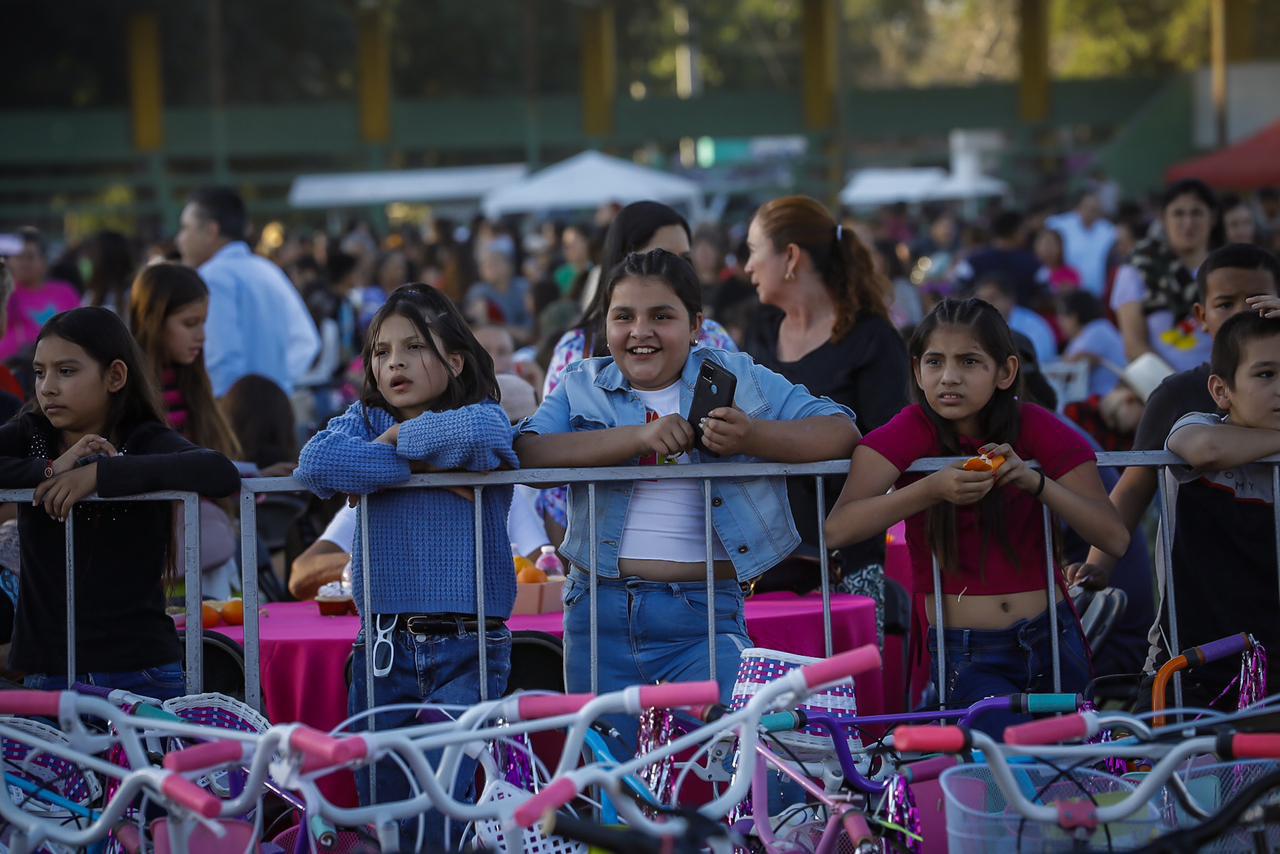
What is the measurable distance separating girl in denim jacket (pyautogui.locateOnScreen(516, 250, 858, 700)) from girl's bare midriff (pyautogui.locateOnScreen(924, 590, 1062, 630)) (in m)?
0.47

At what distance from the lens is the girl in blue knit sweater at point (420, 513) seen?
13.9 feet

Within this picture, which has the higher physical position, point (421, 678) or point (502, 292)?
point (502, 292)

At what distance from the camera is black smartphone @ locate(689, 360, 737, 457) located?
14.1 feet

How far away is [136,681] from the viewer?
4508 millimetres

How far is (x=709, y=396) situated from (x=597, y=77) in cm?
3367

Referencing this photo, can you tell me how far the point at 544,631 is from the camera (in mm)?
5043

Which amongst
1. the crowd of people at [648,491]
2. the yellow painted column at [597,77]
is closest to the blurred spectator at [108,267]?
the crowd of people at [648,491]

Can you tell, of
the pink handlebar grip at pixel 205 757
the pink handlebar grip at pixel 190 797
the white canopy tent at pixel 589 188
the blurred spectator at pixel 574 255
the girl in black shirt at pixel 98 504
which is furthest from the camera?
the white canopy tent at pixel 589 188

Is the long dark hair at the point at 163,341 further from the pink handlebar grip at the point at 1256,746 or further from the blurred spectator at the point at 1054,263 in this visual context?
the blurred spectator at the point at 1054,263

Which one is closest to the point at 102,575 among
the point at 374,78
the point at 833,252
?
the point at 833,252

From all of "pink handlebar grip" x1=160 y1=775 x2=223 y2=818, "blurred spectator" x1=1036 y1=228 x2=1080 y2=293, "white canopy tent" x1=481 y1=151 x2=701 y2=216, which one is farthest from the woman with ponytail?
"white canopy tent" x1=481 y1=151 x2=701 y2=216

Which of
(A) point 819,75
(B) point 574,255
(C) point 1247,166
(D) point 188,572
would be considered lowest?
(D) point 188,572

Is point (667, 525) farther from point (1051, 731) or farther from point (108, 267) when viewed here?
point (108, 267)

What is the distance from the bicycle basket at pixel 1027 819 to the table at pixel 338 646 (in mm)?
1532
